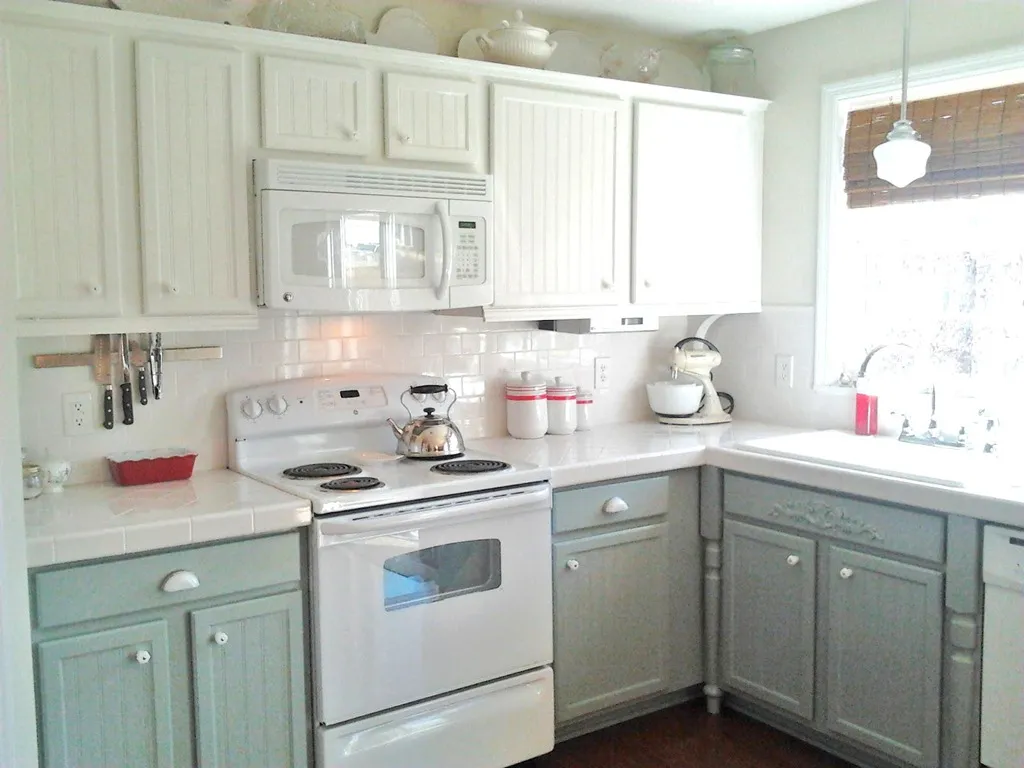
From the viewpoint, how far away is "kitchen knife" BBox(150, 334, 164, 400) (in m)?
2.75

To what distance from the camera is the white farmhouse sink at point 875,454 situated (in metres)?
2.71

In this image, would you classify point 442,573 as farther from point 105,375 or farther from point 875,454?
point 875,454

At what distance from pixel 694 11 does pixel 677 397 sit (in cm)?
139

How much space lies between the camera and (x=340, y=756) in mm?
2490

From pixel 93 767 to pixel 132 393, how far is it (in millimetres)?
1022

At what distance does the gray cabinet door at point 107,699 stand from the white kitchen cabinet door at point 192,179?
33.2 inches

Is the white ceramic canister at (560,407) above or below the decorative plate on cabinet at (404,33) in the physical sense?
below

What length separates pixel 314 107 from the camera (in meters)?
2.70

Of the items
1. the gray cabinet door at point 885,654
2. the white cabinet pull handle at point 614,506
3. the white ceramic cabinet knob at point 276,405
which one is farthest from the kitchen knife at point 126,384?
the gray cabinet door at point 885,654

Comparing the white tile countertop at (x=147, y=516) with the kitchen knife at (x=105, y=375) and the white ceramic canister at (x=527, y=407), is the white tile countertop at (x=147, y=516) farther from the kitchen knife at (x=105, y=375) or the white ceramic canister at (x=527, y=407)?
the white ceramic canister at (x=527, y=407)

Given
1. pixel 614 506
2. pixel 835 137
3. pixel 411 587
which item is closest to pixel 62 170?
pixel 411 587

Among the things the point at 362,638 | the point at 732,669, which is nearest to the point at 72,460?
the point at 362,638

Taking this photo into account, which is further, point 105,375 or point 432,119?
point 432,119

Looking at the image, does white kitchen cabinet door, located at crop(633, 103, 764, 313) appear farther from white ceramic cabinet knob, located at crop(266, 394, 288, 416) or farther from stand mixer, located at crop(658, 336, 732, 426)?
white ceramic cabinet knob, located at crop(266, 394, 288, 416)
